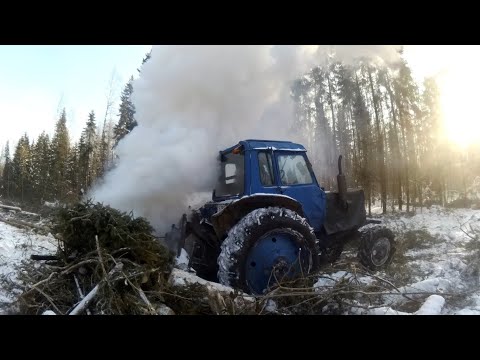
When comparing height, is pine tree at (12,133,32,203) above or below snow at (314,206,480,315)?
above

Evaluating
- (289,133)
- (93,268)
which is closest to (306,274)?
(93,268)

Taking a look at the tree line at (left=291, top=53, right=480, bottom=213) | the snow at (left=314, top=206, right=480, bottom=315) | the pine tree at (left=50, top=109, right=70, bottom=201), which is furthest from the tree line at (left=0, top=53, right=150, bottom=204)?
the snow at (left=314, top=206, right=480, bottom=315)

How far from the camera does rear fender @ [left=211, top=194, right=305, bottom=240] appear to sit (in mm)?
4691

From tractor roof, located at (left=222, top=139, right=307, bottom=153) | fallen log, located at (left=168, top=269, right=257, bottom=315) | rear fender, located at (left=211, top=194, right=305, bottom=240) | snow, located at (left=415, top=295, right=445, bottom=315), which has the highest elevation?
tractor roof, located at (left=222, top=139, right=307, bottom=153)

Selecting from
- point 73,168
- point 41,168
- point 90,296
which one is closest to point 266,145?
point 90,296

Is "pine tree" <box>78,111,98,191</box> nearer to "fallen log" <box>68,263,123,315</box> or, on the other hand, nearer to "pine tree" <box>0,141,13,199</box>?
"pine tree" <box>0,141,13,199</box>

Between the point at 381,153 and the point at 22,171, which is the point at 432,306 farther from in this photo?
the point at 22,171

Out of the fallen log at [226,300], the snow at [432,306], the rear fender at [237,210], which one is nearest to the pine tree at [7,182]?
the rear fender at [237,210]

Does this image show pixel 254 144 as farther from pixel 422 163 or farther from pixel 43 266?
pixel 422 163

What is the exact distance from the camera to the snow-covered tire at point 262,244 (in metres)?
4.27

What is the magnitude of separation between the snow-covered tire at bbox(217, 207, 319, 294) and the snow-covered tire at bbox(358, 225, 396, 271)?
198cm

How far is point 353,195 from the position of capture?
6.78 metres

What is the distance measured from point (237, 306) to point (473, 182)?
25440mm

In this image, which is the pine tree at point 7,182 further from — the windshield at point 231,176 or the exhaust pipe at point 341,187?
the exhaust pipe at point 341,187
